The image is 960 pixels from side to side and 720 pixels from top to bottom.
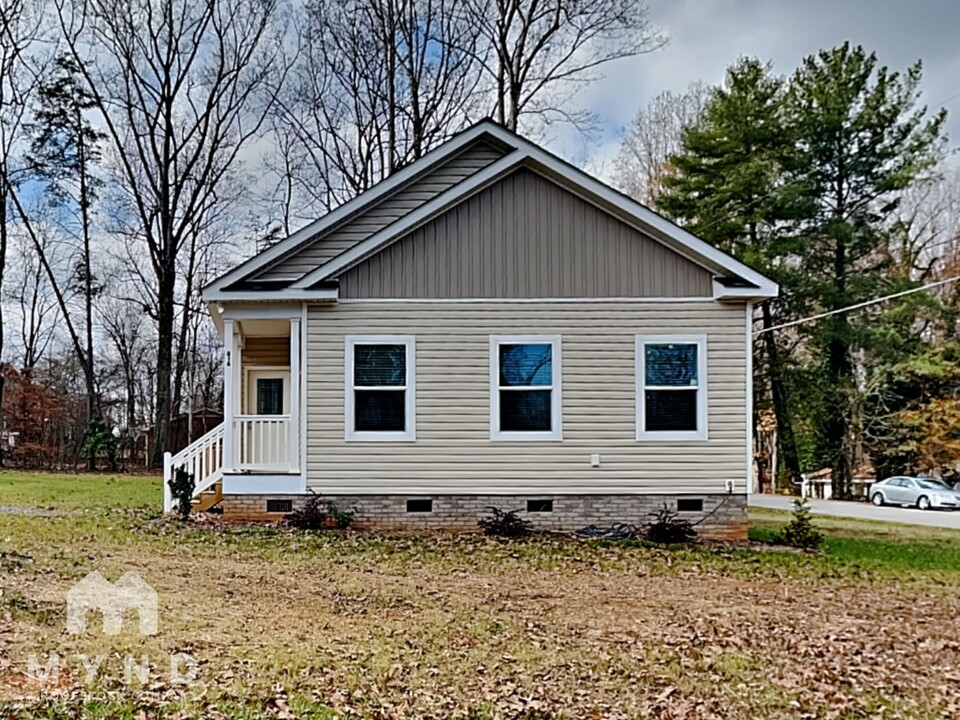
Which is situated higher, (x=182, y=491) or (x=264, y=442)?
(x=264, y=442)

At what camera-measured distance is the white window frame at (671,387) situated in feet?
41.1

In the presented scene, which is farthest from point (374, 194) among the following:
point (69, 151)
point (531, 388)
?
point (69, 151)

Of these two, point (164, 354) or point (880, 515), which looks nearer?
point (880, 515)

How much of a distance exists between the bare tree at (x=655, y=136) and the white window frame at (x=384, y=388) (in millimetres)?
22937

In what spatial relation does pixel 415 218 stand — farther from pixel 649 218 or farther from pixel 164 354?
pixel 164 354

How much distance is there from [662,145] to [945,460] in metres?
15.7

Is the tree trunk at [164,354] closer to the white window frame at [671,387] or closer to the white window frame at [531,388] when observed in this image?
the white window frame at [531,388]

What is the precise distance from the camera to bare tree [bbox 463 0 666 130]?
→ 2427 cm

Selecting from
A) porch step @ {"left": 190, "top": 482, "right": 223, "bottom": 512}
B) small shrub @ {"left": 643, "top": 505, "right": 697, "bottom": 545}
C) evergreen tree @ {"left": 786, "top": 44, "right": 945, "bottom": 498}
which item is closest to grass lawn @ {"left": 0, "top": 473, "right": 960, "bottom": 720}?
small shrub @ {"left": 643, "top": 505, "right": 697, "bottom": 545}

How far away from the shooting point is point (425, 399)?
12.6 metres

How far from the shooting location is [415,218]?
12516 millimetres

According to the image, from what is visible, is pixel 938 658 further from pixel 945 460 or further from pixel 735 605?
pixel 945 460

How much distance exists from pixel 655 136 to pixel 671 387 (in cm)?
2416

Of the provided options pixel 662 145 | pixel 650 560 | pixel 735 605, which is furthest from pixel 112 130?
pixel 735 605
